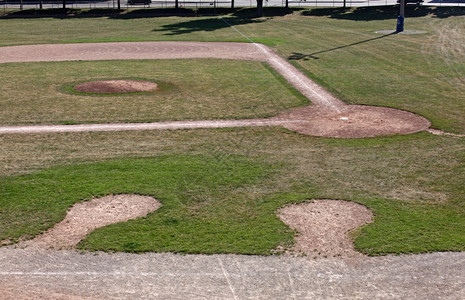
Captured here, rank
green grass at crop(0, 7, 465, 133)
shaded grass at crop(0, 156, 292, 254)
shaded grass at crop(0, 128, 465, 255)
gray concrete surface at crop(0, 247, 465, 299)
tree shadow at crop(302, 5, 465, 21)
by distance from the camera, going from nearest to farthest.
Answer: gray concrete surface at crop(0, 247, 465, 299) < shaded grass at crop(0, 156, 292, 254) < shaded grass at crop(0, 128, 465, 255) < green grass at crop(0, 7, 465, 133) < tree shadow at crop(302, 5, 465, 21)

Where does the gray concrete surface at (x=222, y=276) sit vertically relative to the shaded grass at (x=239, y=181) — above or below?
below

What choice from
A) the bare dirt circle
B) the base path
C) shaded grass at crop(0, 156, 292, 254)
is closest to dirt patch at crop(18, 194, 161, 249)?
shaded grass at crop(0, 156, 292, 254)

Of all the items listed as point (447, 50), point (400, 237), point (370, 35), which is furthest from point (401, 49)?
point (400, 237)

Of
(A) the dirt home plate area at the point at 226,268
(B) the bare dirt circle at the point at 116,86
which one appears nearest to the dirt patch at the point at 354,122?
(A) the dirt home plate area at the point at 226,268

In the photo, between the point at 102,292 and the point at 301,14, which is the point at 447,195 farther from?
the point at 301,14

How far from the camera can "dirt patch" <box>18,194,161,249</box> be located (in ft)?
41.3

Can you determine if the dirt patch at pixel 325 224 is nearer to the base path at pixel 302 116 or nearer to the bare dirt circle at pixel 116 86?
the base path at pixel 302 116

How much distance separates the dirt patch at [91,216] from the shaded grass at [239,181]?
305mm

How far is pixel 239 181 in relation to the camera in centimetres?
1584

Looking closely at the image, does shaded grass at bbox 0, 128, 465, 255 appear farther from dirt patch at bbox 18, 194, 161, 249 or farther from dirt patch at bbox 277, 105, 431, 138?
dirt patch at bbox 277, 105, 431, 138

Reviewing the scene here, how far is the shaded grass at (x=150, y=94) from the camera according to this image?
75.8 feet

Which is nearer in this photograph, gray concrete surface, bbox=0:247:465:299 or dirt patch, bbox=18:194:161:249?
gray concrete surface, bbox=0:247:465:299

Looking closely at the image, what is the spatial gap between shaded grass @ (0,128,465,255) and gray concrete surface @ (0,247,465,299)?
48 cm

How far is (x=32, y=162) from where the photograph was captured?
57.3ft
